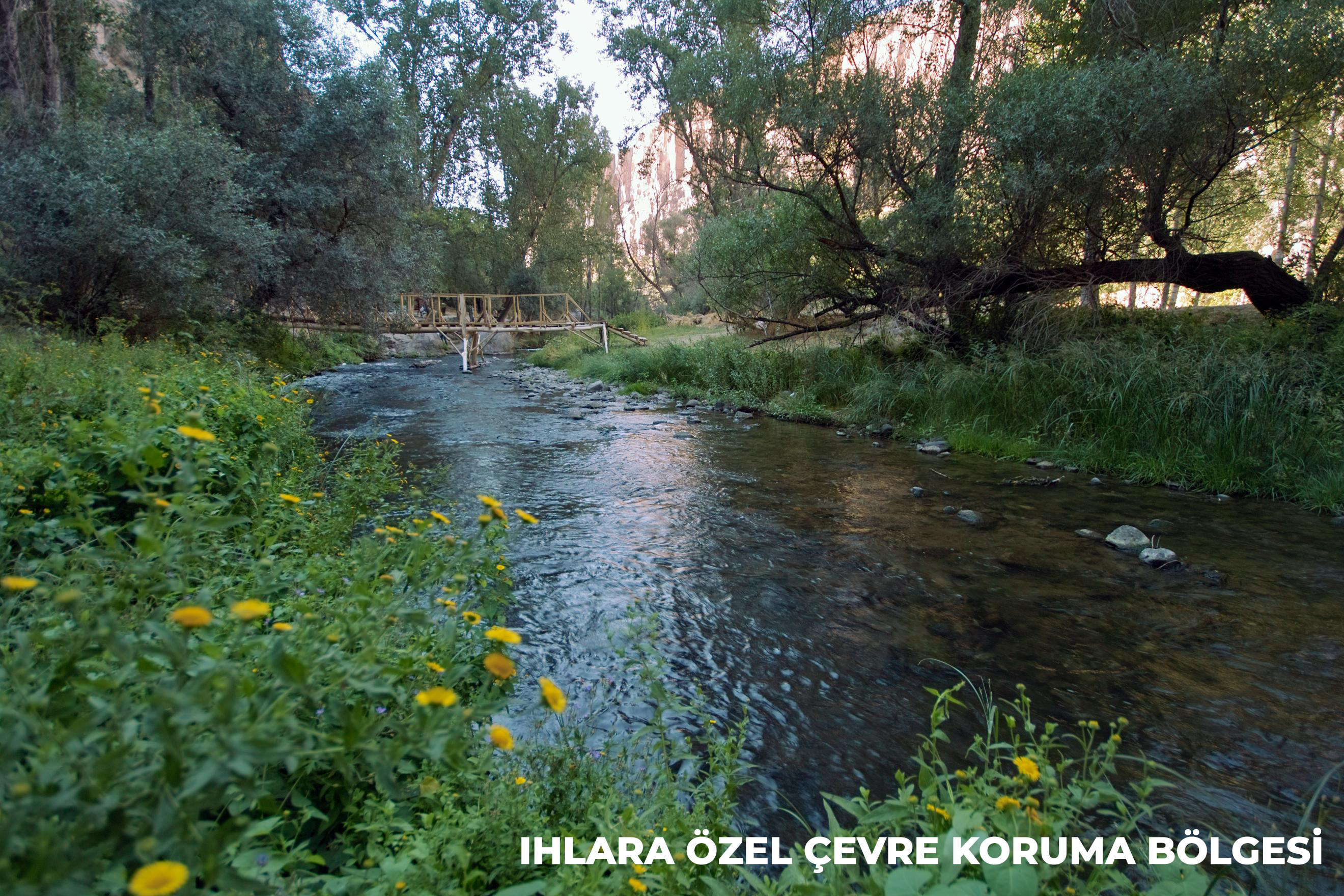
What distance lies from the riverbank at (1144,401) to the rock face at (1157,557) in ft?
9.16

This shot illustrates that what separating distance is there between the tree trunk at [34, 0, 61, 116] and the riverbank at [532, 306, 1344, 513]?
1475 centimetres

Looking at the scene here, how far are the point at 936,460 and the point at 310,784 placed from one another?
28.9 feet

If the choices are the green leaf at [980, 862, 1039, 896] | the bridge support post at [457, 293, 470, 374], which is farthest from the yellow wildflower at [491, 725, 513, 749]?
the bridge support post at [457, 293, 470, 374]

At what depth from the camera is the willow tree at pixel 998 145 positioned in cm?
927

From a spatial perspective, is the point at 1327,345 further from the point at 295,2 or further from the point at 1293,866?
the point at 295,2

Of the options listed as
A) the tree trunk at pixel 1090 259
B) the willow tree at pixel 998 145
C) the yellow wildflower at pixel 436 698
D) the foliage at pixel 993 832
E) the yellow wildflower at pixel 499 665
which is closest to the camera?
the yellow wildflower at pixel 436 698

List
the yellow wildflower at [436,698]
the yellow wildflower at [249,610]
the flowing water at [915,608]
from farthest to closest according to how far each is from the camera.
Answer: the flowing water at [915,608], the yellow wildflower at [436,698], the yellow wildflower at [249,610]

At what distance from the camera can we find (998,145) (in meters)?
10.3

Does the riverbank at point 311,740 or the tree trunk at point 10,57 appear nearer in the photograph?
the riverbank at point 311,740

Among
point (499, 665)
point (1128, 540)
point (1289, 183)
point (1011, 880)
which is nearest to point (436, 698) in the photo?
point (499, 665)

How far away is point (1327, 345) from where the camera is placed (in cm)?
834

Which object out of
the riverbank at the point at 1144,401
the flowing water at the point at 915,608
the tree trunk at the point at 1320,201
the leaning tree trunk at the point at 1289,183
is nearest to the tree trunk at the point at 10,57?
the flowing water at the point at 915,608

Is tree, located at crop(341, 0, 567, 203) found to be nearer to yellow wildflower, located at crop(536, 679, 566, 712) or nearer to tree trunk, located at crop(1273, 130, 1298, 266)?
tree trunk, located at crop(1273, 130, 1298, 266)

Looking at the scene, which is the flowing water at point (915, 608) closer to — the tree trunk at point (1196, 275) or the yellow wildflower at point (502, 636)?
the yellow wildflower at point (502, 636)
